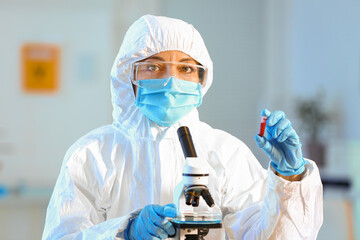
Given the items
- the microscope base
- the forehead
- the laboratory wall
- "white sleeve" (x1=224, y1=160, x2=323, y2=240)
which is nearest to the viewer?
the microscope base

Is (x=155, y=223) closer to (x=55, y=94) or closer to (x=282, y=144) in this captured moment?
(x=282, y=144)

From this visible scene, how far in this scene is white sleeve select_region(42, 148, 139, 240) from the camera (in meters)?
1.41

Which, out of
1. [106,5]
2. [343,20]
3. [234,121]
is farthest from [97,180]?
[234,121]

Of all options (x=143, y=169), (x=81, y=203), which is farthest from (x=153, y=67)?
(x=81, y=203)

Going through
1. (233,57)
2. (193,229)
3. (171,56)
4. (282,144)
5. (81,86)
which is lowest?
(193,229)

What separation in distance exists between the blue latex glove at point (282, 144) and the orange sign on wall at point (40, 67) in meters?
3.44

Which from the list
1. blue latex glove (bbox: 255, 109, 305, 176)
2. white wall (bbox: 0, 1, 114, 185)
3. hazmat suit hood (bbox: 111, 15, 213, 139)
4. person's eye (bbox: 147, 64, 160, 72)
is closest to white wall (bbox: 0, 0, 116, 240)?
white wall (bbox: 0, 1, 114, 185)

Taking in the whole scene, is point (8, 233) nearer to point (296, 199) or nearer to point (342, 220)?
point (342, 220)

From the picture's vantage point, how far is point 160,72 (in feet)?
5.17

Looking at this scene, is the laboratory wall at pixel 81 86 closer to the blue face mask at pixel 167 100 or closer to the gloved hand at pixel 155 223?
the blue face mask at pixel 167 100

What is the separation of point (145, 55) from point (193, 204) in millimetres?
525

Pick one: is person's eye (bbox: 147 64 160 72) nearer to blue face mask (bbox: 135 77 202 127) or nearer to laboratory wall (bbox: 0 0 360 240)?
blue face mask (bbox: 135 77 202 127)

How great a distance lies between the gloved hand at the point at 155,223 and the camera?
4.14 feet

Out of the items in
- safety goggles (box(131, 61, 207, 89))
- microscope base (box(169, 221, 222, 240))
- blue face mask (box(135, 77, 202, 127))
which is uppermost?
safety goggles (box(131, 61, 207, 89))
